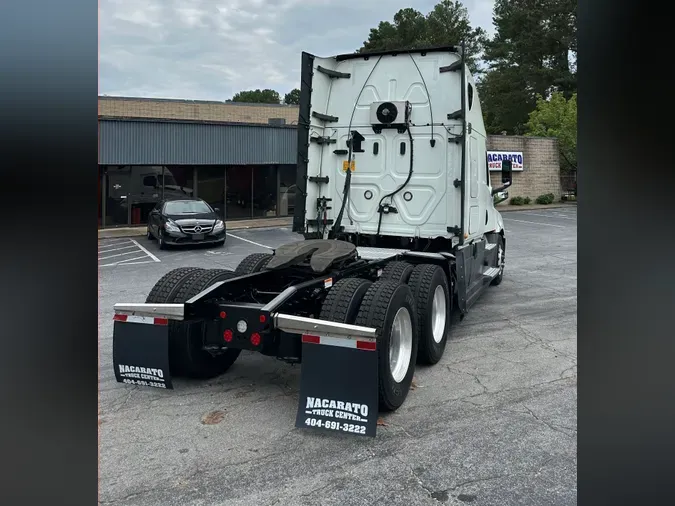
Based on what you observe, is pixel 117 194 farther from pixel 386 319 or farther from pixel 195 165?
pixel 386 319

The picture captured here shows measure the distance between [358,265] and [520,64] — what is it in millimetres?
42970

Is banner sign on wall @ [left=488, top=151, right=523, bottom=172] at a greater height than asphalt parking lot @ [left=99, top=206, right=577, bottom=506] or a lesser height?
greater

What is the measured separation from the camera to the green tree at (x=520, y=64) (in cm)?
3678

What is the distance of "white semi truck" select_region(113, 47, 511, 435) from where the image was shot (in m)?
4.28

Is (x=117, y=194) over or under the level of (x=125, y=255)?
over

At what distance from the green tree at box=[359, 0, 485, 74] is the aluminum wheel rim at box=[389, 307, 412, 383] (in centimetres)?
4310

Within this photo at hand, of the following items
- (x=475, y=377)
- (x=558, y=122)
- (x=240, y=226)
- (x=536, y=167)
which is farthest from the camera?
(x=558, y=122)

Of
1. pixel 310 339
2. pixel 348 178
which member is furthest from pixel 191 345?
pixel 348 178

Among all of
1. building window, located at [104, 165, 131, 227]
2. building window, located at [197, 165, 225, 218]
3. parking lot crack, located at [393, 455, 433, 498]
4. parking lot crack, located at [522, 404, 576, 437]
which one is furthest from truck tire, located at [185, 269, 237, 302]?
building window, located at [197, 165, 225, 218]

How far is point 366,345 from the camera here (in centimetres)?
412

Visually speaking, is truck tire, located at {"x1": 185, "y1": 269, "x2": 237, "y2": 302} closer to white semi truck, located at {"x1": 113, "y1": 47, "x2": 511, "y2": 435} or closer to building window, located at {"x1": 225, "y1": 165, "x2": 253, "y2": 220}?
white semi truck, located at {"x1": 113, "y1": 47, "x2": 511, "y2": 435}
